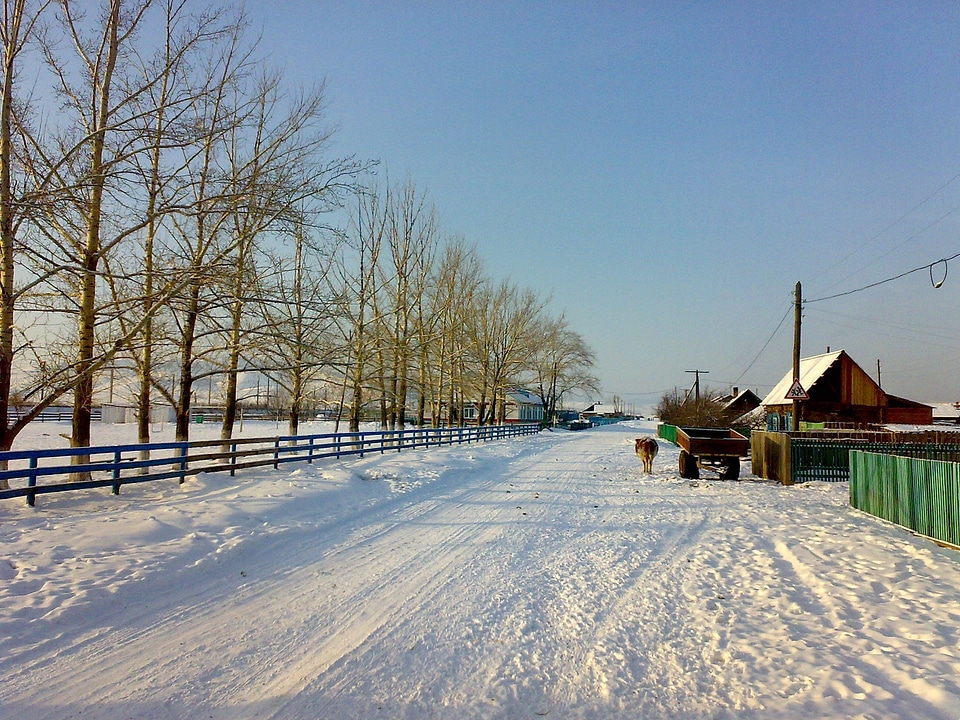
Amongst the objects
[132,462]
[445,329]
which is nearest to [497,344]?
[445,329]

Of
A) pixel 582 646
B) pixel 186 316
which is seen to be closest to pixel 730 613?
pixel 582 646

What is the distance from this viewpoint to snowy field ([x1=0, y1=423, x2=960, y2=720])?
4422mm

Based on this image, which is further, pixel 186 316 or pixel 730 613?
pixel 186 316

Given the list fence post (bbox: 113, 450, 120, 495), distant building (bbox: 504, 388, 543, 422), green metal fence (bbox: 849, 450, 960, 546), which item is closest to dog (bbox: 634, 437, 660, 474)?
green metal fence (bbox: 849, 450, 960, 546)

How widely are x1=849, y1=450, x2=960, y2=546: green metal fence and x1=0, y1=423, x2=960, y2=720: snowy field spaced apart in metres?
0.46

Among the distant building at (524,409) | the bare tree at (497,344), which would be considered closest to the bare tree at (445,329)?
the bare tree at (497,344)

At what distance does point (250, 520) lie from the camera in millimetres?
9922

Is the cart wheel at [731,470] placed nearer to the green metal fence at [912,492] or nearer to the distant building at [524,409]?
the green metal fence at [912,492]

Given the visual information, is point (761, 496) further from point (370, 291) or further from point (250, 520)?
point (370, 291)

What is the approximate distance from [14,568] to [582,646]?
5879 millimetres

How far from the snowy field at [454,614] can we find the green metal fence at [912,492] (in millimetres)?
462

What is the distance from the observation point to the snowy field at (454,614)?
4.42 meters

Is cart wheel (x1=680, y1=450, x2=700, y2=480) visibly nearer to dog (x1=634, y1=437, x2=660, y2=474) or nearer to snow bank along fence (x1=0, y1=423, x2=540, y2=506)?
dog (x1=634, y1=437, x2=660, y2=474)

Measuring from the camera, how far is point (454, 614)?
6.17 meters
